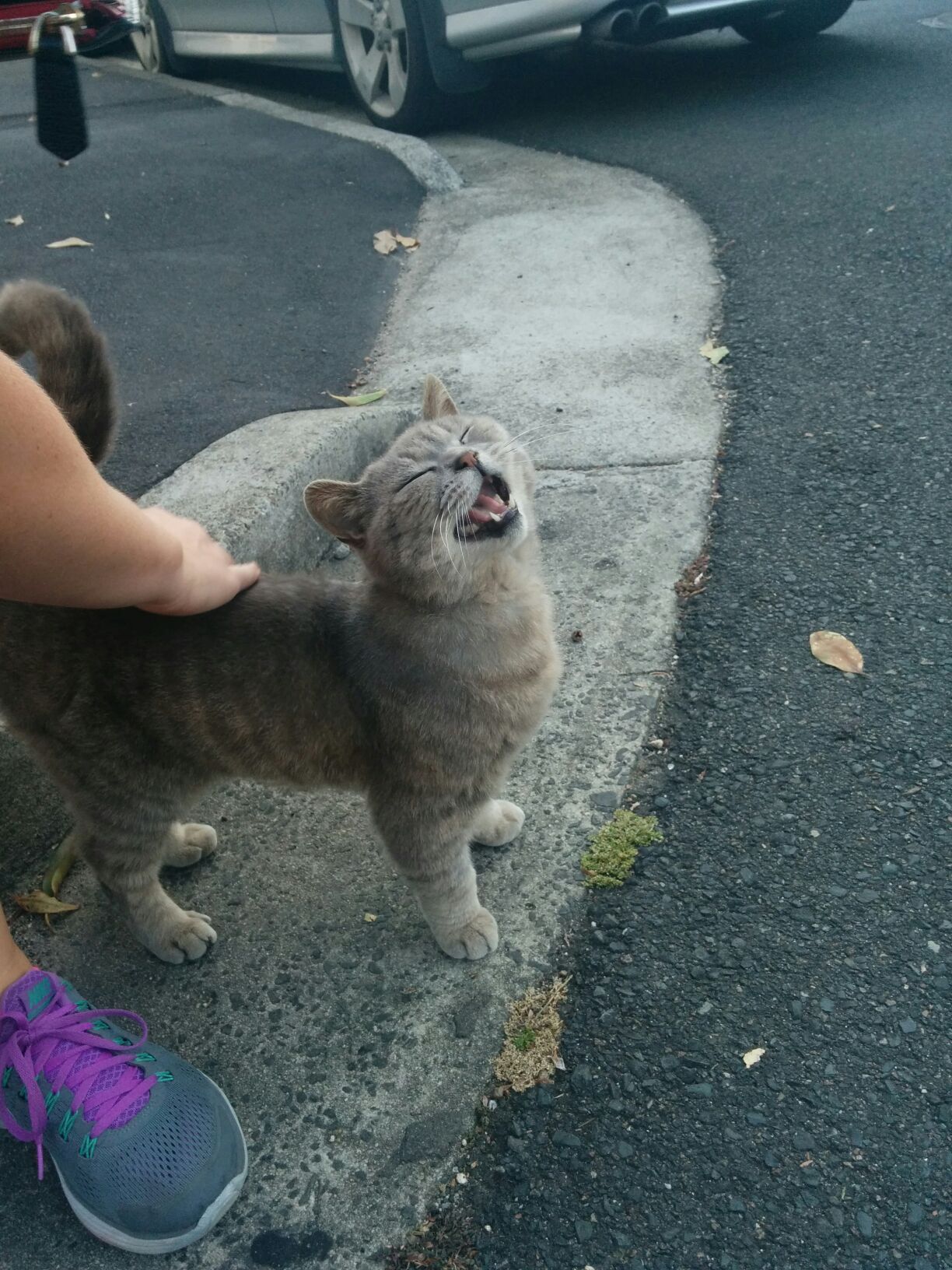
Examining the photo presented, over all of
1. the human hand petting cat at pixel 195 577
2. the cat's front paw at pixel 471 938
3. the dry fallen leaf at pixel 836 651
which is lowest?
the cat's front paw at pixel 471 938

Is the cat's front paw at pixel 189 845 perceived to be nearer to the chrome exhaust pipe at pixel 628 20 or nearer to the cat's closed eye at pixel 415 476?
Result: the cat's closed eye at pixel 415 476

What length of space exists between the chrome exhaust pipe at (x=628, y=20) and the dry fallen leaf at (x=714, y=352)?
10.1 ft

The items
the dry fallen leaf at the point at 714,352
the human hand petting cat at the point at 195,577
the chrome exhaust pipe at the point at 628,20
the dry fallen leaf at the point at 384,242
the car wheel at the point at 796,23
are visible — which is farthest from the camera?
the car wheel at the point at 796,23

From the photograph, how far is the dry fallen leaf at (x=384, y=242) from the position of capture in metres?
5.59

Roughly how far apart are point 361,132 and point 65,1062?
665 cm

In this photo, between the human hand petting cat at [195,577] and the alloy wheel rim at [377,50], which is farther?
the alloy wheel rim at [377,50]

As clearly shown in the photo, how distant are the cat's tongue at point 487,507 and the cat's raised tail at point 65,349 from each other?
928 mm

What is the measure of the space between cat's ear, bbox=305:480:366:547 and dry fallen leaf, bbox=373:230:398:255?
3.70m

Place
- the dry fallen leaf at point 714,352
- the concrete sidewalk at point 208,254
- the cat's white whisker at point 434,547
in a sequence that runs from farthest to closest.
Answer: the dry fallen leaf at point 714,352 → the concrete sidewalk at point 208,254 → the cat's white whisker at point 434,547

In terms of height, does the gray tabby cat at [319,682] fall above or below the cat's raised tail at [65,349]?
below

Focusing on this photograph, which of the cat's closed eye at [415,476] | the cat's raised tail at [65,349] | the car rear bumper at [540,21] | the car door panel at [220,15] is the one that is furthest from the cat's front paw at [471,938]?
the car door panel at [220,15]

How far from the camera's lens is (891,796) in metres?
2.48

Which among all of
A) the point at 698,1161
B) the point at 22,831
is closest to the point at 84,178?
the point at 22,831

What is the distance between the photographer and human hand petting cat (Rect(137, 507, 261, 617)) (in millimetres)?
2086
